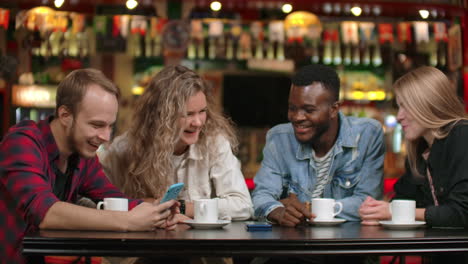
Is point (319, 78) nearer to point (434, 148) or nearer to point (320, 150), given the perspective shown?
point (320, 150)

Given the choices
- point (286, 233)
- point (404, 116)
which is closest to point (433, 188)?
point (404, 116)

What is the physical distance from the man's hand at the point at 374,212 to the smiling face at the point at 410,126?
1.27 feet

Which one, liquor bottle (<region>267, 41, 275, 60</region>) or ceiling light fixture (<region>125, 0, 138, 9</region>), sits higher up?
ceiling light fixture (<region>125, 0, 138, 9</region>)

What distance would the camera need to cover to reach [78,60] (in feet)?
24.0

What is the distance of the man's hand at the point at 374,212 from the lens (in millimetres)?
2592

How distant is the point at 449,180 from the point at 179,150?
1176 mm

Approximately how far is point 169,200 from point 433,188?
108 centimetres

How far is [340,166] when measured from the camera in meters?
3.15

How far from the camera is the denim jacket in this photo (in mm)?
3123

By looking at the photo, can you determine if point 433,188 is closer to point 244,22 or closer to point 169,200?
point 169,200

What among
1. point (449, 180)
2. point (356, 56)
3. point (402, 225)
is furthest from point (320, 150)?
point (356, 56)

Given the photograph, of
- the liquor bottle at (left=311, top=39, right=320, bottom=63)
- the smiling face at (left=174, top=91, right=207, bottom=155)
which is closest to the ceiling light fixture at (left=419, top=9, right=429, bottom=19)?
the liquor bottle at (left=311, top=39, right=320, bottom=63)

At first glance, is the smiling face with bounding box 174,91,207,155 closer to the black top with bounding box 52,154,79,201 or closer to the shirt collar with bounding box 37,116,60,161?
the black top with bounding box 52,154,79,201

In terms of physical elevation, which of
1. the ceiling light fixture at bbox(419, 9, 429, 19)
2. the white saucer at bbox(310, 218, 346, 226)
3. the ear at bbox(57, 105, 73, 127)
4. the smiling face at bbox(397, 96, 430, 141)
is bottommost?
the white saucer at bbox(310, 218, 346, 226)
